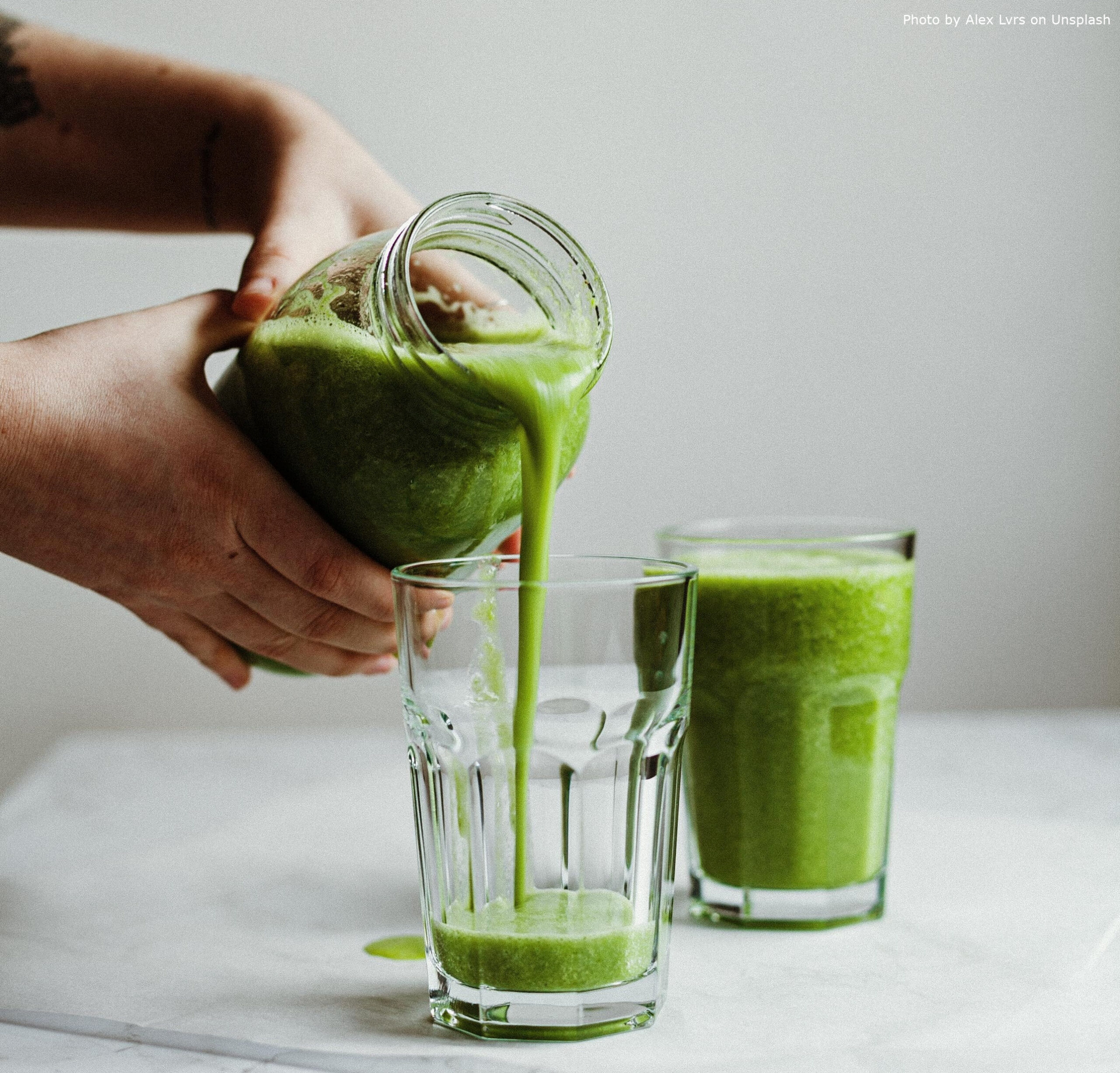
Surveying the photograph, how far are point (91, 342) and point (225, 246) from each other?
1.11m

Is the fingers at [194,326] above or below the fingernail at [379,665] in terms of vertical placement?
above

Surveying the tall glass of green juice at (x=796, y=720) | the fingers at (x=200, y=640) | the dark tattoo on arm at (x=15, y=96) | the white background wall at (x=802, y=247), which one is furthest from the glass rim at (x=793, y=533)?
the white background wall at (x=802, y=247)

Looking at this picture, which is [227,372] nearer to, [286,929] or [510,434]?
[510,434]

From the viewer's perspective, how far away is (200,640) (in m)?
0.97

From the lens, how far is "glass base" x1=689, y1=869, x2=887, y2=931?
2.65 ft

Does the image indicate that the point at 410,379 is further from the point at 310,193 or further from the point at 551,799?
the point at 310,193

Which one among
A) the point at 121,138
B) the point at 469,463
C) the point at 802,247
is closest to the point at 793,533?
the point at 469,463

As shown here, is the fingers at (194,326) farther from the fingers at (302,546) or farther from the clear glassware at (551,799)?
the clear glassware at (551,799)

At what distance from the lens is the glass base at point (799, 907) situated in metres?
0.81

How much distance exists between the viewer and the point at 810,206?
1.76 metres

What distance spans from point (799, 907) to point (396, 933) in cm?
26

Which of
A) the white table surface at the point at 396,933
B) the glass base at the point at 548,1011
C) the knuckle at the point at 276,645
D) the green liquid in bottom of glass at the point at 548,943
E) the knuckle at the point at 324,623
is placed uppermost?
the knuckle at the point at 324,623

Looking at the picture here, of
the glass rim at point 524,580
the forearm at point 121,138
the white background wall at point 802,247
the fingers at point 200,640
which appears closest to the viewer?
the glass rim at point 524,580

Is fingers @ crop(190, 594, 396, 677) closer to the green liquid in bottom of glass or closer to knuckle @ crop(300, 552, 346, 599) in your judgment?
knuckle @ crop(300, 552, 346, 599)
